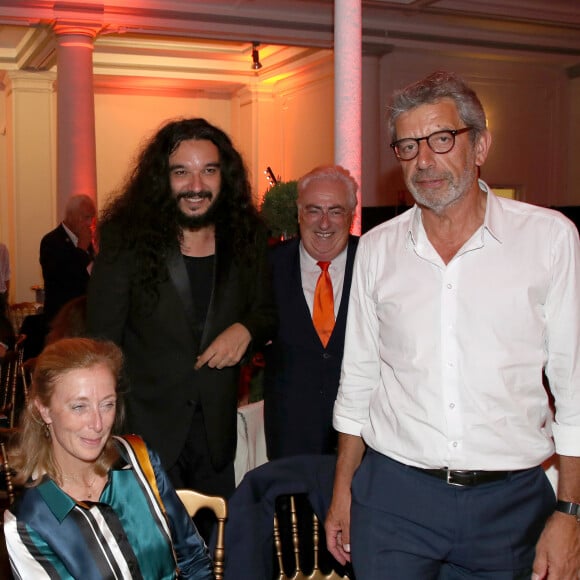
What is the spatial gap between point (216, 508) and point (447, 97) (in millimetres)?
1098

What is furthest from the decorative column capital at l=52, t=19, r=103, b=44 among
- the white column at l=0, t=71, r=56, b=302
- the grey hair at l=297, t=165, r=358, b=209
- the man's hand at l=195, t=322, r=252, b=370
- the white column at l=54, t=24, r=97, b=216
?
the man's hand at l=195, t=322, r=252, b=370

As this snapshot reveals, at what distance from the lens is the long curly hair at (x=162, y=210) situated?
2.38 m

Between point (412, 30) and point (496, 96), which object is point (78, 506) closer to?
point (412, 30)

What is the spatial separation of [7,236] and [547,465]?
13.3 meters

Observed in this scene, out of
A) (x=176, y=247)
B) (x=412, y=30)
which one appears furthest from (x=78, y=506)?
(x=412, y=30)

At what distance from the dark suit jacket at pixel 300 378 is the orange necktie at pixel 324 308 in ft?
0.09

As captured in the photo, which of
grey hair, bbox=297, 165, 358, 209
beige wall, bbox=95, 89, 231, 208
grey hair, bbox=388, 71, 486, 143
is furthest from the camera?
beige wall, bbox=95, 89, 231, 208

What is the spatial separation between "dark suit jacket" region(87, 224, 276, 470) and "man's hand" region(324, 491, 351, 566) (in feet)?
1.76

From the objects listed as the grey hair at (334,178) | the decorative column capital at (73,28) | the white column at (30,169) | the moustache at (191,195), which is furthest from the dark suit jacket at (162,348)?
the white column at (30,169)

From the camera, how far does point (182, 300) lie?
94.0 inches

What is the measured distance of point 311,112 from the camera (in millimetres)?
12312

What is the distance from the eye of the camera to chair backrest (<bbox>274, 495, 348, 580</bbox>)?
2121 millimetres

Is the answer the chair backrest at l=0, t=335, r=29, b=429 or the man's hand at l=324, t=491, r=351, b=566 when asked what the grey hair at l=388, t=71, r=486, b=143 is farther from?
the chair backrest at l=0, t=335, r=29, b=429

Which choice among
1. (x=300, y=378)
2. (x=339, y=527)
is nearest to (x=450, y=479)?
(x=339, y=527)
